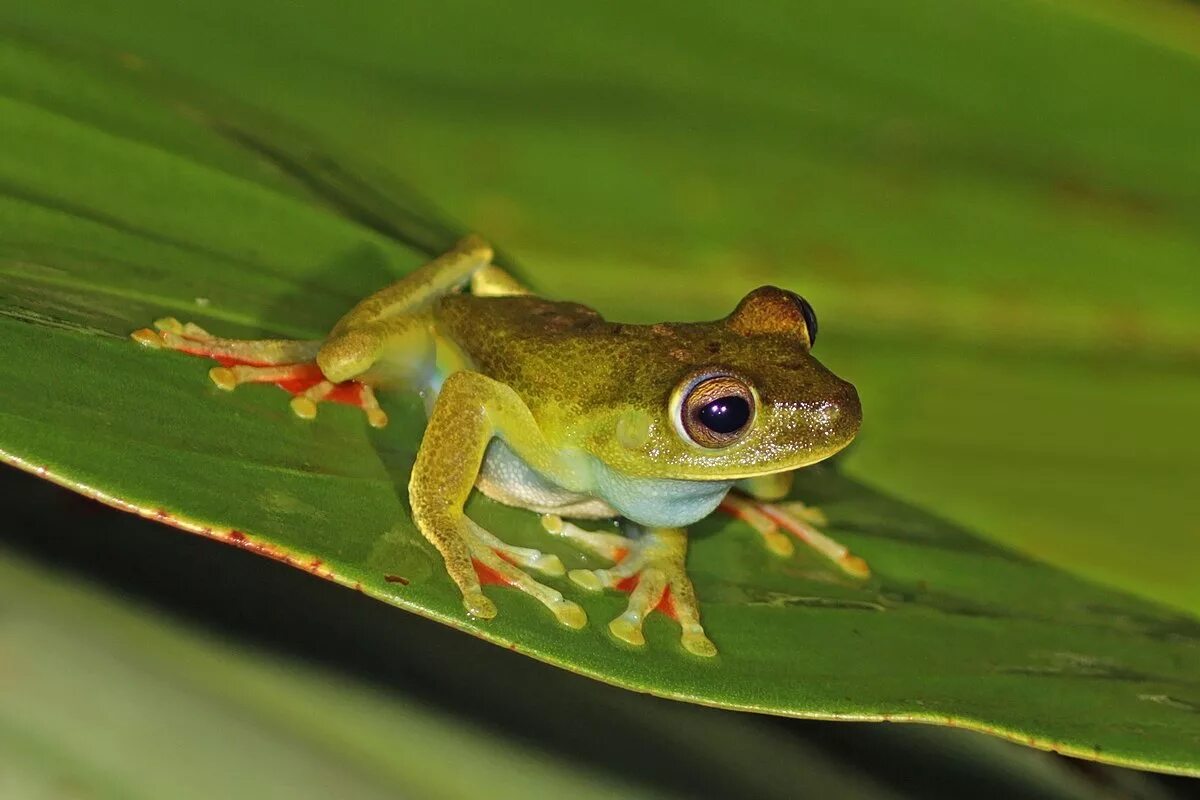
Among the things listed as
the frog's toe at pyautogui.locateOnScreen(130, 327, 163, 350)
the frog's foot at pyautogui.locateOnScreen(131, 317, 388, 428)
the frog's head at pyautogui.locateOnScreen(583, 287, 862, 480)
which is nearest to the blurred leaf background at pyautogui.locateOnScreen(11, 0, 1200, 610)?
the frog's head at pyautogui.locateOnScreen(583, 287, 862, 480)

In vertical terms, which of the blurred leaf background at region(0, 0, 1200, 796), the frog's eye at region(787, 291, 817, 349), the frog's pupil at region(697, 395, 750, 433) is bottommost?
the frog's pupil at region(697, 395, 750, 433)

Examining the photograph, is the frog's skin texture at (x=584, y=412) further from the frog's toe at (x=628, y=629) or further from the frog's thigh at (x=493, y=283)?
the frog's thigh at (x=493, y=283)

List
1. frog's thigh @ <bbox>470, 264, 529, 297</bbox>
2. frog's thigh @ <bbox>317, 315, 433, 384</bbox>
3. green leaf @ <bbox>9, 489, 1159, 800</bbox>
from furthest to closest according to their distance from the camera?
frog's thigh @ <bbox>470, 264, 529, 297</bbox>
frog's thigh @ <bbox>317, 315, 433, 384</bbox>
green leaf @ <bbox>9, 489, 1159, 800</bbox>

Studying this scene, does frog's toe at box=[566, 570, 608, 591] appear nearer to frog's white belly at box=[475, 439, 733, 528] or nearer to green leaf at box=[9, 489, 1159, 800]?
frog's white belly at box=[475, 439, 733, 528]

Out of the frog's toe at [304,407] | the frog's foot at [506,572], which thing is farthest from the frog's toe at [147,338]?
the frog's foot at [506,572]

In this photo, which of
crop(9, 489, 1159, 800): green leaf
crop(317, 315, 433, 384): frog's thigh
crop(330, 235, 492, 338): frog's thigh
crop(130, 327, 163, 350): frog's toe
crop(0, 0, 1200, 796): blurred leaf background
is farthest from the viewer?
crop(0, 0, 1200, 796): blurred leaf background

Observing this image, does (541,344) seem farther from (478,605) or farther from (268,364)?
(478,605)
